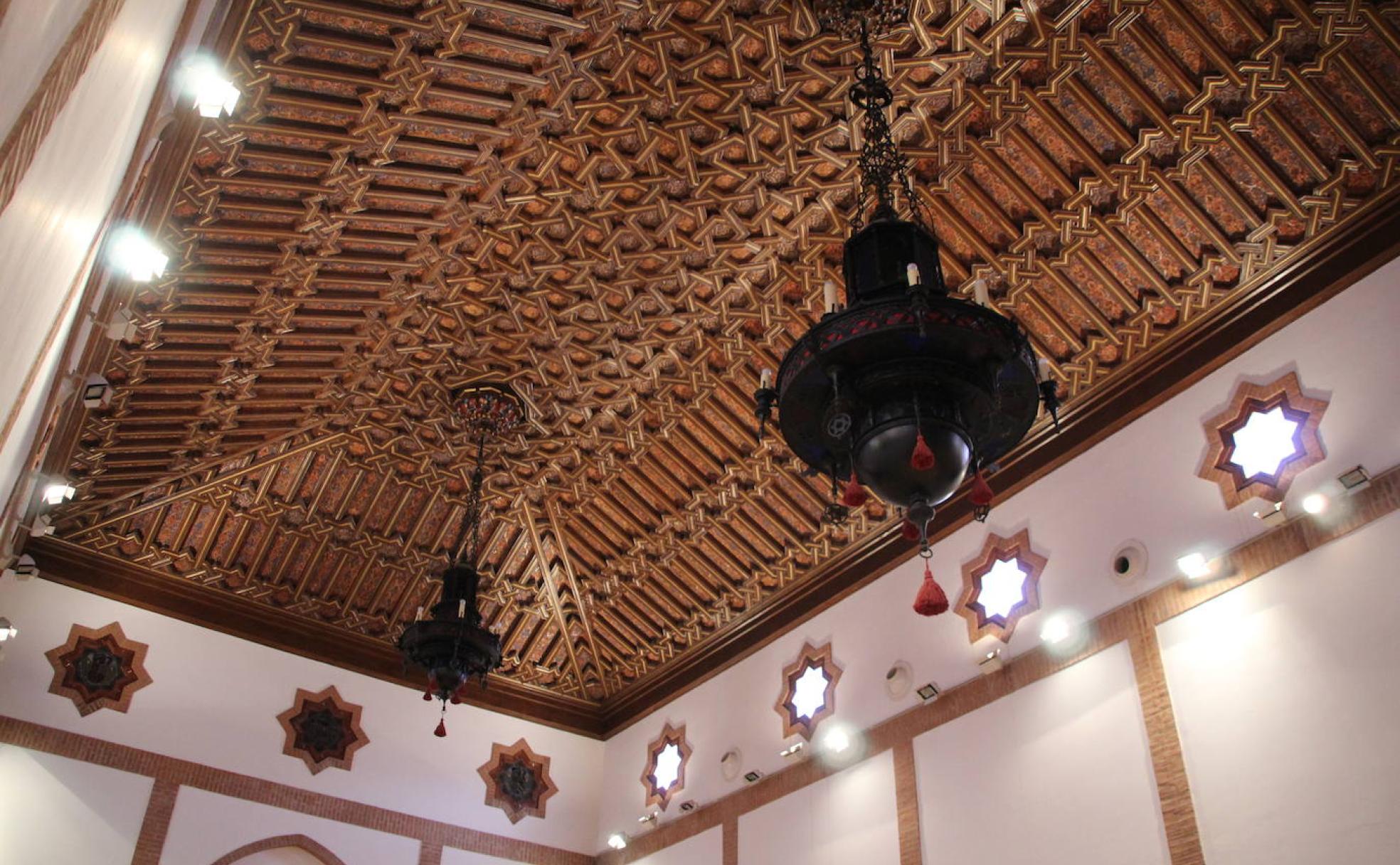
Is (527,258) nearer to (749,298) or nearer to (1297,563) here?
(749,298)

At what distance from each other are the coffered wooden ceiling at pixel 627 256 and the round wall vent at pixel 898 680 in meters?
0.73

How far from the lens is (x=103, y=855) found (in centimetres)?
732

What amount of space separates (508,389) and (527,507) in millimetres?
1268

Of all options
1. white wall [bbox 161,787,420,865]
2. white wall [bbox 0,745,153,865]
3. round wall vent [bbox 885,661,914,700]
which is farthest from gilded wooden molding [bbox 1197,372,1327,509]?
white wall [bbox 0,745,153,865]

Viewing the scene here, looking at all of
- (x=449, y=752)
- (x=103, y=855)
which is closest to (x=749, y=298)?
(x=449, y=752)

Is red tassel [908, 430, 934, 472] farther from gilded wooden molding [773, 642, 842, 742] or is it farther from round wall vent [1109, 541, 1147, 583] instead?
gilded wooden molding [773, 642, 842, 742]

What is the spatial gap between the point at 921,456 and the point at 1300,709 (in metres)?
2.42

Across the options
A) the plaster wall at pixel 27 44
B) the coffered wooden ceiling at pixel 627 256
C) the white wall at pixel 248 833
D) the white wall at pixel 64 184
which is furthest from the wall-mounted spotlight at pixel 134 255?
the plaster wall at pixel 27 44

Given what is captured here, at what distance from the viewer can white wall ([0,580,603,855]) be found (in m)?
7.69

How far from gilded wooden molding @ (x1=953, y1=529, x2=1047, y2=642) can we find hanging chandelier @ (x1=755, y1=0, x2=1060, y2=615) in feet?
7.64

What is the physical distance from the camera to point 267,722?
8391 millimetres

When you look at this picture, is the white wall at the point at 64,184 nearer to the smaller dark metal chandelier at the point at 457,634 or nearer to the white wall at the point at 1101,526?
the smaller dark metal chandelier at the point at 457,634

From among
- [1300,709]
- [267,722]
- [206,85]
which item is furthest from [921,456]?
[267,722]

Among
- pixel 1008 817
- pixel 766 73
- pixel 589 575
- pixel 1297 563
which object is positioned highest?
pixel 766 73
